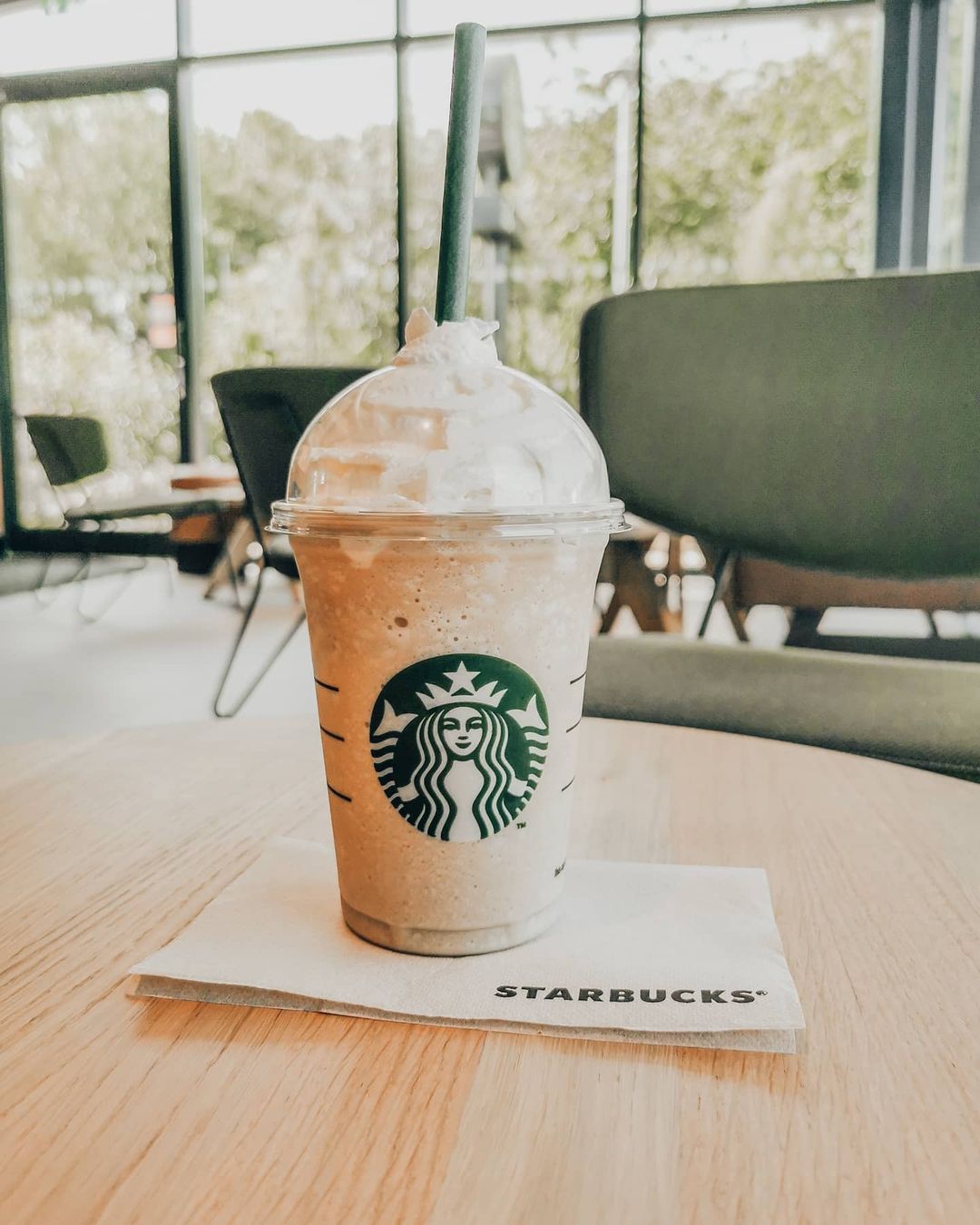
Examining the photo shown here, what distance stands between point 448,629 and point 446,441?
3.2 inches

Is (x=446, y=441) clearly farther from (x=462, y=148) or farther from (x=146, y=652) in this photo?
(x=146, y=652)

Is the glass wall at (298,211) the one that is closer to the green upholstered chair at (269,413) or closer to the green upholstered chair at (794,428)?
the green upholstered chair at (269,413)

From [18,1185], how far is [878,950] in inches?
13.7

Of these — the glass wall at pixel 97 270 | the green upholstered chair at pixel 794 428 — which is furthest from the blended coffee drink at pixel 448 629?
the glass wall at pixel 97 270

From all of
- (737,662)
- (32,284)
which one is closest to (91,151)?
(32,284)

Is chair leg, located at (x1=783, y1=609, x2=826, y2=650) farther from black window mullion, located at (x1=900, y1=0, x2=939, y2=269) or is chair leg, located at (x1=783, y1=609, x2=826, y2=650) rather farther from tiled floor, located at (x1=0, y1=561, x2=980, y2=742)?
black window mullion, located at (x1=900, y1=0, x2=939, y2=269)

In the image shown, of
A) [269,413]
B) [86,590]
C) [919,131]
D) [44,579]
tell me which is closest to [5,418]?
[44,579]

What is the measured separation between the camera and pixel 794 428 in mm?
1465

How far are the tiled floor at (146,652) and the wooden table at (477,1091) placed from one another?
196cm

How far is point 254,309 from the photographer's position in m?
6.51

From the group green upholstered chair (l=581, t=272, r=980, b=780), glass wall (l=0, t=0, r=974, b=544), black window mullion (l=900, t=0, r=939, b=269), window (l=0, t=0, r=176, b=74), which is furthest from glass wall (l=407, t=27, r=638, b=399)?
green upholstered chair (l=581, t=272, r=980, b=780)

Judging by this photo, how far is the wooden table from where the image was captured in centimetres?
30

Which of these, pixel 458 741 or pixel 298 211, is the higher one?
pixel 298 211

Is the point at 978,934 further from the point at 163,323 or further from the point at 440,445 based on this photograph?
the point at 163,323
